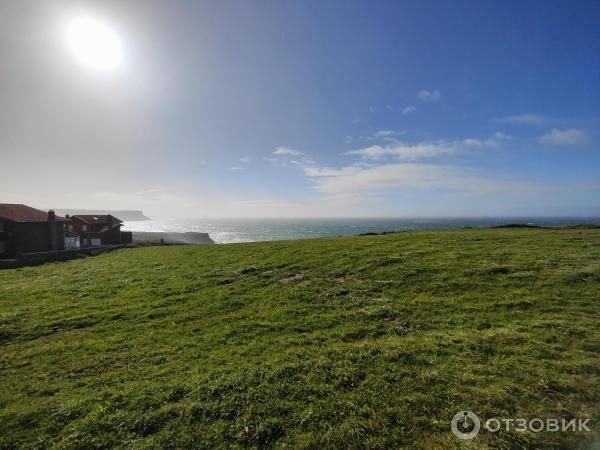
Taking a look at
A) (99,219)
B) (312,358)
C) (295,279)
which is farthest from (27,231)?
→ (312,358)

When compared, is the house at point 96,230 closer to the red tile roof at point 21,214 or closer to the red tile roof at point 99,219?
the red tile roof at point 99,219

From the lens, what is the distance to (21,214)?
53.8 m

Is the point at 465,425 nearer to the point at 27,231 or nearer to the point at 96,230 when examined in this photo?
the point at 27,231

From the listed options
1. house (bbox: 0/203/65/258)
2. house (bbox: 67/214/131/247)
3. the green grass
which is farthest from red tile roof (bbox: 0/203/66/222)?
the green grass

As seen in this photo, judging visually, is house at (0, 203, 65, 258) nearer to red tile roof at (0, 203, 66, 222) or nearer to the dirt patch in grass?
red tile roof at (0, 203, 66, 222)

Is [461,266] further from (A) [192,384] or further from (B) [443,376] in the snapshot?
(A) [192,384]

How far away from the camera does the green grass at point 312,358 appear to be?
624 centimetres

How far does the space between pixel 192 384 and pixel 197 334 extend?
407 centimetres

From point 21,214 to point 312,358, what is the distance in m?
74.0

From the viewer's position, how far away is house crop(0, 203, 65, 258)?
50281 mm

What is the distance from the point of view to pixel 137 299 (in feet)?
54.7

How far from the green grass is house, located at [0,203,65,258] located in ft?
160

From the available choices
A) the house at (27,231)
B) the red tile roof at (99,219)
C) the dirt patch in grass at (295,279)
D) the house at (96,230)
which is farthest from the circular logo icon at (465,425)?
the red tile roof at (99,219)

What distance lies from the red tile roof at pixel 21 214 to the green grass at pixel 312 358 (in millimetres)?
49696
